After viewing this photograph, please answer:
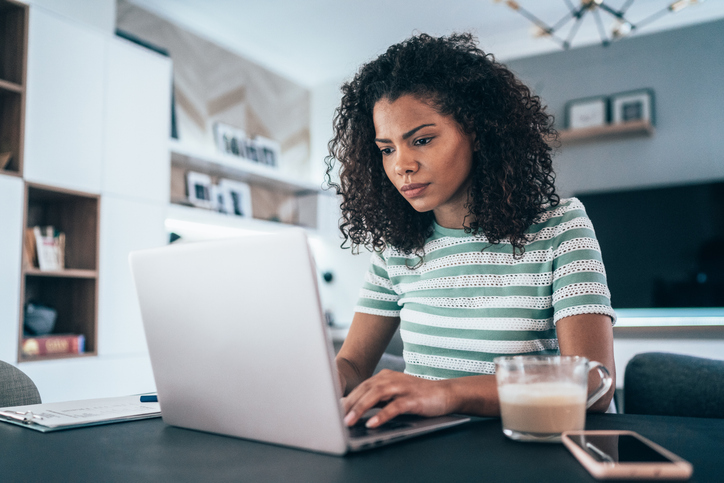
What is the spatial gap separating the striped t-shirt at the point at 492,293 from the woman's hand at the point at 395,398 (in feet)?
1.15

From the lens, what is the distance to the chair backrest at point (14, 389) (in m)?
1.05

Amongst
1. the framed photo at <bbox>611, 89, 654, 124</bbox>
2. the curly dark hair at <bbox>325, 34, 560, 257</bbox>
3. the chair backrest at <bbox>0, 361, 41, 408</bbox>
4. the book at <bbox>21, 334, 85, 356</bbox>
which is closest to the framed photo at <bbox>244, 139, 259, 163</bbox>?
the book at <bbox>21, 334, 85, 356</bbox>

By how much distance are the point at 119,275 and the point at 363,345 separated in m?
1.90

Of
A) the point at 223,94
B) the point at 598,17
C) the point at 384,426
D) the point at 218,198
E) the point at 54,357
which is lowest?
the point at 54,357

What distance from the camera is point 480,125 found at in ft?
3.84

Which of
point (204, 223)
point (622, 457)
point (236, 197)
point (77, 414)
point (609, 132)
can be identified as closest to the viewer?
point (622, 457)

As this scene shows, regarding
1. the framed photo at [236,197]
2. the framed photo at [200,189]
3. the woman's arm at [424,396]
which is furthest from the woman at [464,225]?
the framed photo at [236,197]

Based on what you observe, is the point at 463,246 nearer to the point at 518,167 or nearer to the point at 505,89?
the point at 518,167

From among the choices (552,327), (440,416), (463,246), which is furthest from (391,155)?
(440,416)

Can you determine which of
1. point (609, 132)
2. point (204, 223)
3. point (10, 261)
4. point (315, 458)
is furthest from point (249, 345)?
point (609, 132)

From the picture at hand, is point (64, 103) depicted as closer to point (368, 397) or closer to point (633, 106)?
point (368, 397)

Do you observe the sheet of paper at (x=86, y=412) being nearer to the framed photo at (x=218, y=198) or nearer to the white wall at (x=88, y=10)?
the white wall at (x=88, y=10)

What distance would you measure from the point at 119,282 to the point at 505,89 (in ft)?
7.14

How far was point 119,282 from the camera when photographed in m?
2.72
